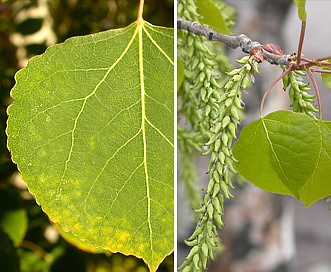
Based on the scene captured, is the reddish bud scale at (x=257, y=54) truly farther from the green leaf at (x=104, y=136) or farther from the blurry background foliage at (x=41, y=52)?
the blurry background foliage at (x=41, y=52)

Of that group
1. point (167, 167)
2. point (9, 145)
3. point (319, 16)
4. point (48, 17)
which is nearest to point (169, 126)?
point (167, 167)

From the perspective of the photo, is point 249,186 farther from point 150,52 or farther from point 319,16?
point 150,52

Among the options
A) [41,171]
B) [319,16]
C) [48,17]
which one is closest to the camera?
[41,171]

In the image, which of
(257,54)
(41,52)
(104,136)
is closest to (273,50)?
(257,54)

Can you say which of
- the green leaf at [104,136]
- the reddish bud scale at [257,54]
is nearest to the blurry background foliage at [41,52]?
the green leaf at [104,136]

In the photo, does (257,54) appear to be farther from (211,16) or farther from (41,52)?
(41,52)

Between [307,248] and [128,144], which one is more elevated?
[128,144]
